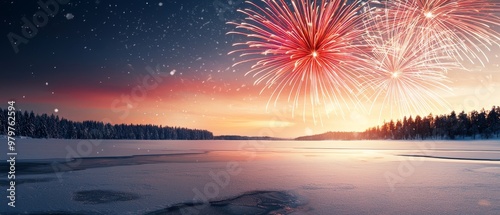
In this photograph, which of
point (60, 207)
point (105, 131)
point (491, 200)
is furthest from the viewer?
point (105, 131)

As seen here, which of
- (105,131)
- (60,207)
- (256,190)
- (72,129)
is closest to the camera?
(60,207)

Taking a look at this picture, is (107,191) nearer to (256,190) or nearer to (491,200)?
(256,190)

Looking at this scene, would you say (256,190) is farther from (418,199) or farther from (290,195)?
(418,199)

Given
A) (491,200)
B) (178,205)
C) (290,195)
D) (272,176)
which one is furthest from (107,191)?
(491,200)

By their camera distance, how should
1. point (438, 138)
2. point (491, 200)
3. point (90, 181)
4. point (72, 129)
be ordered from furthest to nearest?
point (72, 129)
point (438, 138)
point (90, 181)
point (491, 200)

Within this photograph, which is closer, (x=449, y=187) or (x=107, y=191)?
(x=107, y=191)

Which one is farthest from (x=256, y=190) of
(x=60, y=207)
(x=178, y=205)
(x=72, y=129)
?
(x=72, y=129)

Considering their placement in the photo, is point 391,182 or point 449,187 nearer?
point 449,187

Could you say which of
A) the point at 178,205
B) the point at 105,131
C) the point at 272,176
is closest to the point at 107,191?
the point at 178,205

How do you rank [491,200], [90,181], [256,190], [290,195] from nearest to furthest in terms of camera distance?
[491,200]
[290,195]
[256,190]
[90,181]
